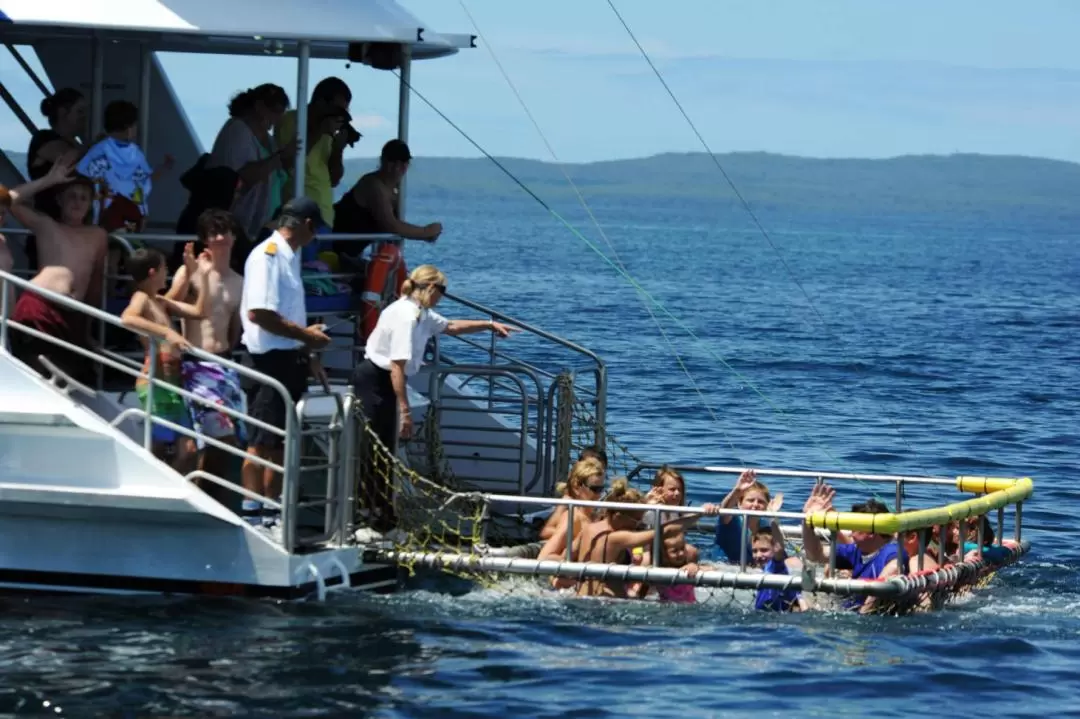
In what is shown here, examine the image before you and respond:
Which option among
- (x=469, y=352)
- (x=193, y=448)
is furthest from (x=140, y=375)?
(x=469, y=352)

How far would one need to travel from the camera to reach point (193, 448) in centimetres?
1212

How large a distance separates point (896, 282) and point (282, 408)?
7478 centimetres

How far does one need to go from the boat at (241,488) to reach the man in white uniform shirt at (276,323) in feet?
0.88

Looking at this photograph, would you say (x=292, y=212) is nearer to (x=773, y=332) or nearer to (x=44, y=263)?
(x=44, y=263)

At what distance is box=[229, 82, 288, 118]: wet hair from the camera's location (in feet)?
45.2

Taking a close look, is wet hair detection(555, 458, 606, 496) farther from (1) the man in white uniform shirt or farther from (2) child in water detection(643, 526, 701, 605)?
(1) the man in white uniform shirt

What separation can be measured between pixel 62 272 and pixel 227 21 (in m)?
1.88

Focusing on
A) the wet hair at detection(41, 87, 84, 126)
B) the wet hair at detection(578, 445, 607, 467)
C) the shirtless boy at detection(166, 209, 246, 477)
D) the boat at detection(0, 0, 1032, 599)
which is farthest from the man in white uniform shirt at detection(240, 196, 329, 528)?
the wet hair at detection(578, 445, 607, 467)

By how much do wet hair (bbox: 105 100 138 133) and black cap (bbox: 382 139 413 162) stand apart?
1966mm

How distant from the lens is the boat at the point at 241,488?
1185 cm

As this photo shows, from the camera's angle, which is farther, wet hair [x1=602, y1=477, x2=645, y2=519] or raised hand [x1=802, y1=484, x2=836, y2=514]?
raised hand [x1=802, y1=484, x2=836, y2=514]

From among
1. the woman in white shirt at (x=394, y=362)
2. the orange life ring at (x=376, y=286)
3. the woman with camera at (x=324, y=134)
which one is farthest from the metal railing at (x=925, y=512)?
the woman with camera at (x=324, y=134)

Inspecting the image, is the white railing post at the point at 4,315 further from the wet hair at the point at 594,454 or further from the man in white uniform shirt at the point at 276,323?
the wet hair at the point at 594,454

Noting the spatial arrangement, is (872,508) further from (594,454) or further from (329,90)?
(329,90)
